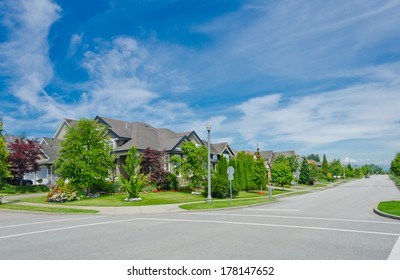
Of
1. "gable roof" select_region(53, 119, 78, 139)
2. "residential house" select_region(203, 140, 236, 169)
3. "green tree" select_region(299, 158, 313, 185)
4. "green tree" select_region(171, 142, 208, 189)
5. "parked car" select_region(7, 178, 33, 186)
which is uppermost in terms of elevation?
"gable roof" select_region(53, 119, 78, 139)

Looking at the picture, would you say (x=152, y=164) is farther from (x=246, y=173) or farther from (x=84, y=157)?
(x=246, y=173)

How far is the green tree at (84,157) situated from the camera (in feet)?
86.4

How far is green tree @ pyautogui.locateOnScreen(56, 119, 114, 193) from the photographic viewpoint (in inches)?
1037

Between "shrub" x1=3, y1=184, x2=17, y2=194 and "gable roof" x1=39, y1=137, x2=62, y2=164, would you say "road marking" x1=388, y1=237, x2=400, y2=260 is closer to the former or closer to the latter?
"shrub" x1=3, y1=184, x2=17, y2=194

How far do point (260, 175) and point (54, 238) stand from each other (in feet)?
103

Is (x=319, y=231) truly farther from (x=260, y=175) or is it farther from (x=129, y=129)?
(x=129, y=129)

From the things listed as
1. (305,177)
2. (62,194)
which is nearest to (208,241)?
(62,194)

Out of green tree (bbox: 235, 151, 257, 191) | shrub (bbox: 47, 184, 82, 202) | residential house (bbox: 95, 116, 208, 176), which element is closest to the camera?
shrub (bbox: 47, 184, 82, 202)

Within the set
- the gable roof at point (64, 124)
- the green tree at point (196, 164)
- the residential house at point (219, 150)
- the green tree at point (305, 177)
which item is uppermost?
the gable roof at point (64, 124)

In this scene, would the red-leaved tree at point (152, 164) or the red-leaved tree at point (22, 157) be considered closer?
the red-leaved tree at point (152, 164)

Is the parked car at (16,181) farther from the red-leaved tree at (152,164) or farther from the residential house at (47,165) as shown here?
the red-leaved tree at (152,164)

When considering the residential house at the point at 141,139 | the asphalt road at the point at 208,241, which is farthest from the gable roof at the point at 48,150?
the asphalt road at the point at 208,241

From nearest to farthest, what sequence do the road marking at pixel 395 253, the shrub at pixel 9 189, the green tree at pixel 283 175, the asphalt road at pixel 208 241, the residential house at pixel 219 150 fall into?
the road marking at pixel 395 253, the asphalt road at pixel 208 241, the shrub at pixel 9 189, the green tree at pixel 283 175, the residential house at pixel 219 150

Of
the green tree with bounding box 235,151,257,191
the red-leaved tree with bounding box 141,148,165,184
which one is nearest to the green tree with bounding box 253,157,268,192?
the green tree with bounding box 235,151,257,191
